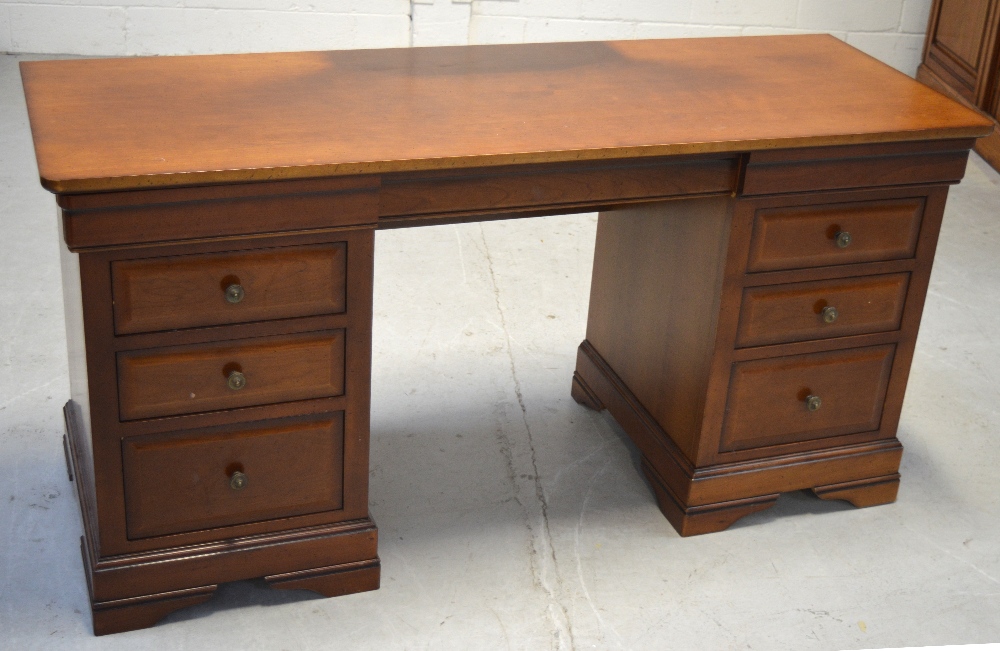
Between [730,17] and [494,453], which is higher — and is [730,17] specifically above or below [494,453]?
above

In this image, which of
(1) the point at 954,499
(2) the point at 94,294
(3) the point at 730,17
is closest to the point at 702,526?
(1) the point at 954,499

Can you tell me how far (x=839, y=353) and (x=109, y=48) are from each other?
336 centimetres

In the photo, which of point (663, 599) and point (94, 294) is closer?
point (94, 294)

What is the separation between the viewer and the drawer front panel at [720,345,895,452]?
2.36 metres

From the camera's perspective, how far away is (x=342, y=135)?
198 cm

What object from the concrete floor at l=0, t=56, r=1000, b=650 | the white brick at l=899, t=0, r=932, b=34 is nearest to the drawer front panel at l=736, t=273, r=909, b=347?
the concrete floor at l=0, t=56, r=1000, b=650

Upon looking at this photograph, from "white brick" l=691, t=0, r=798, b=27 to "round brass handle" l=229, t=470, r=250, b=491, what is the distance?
11.3 feet

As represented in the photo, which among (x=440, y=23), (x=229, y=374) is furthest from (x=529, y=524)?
(x=440, y=23)

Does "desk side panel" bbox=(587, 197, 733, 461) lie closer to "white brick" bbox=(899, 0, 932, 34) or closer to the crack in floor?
the crack in floor

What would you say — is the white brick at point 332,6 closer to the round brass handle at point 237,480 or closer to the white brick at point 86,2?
the white brick at point 86,2

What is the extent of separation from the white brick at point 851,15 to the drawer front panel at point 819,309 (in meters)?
2.87

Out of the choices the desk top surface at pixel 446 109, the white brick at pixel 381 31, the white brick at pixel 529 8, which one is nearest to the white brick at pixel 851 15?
the white brick at pixel 529 8

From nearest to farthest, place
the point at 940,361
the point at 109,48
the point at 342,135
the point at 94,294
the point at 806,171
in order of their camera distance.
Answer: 1. the point at 94,294
2. the point at 342,135
3. the point at 806,171
4. the point at 940,361
5. the point at 109,48

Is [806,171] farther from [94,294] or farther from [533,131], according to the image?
[94,294]
